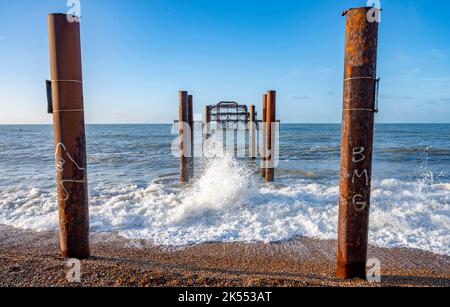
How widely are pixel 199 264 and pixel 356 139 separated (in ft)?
8.55

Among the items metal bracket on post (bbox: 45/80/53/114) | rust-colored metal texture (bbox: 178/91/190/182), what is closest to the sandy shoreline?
metal bracket on post (bbox: 45/80/53/114)

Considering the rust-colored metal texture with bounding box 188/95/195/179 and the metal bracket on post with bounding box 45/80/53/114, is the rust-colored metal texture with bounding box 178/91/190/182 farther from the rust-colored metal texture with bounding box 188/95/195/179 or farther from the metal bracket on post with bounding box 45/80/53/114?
the metal bracket on post with bounding box 45/80/53/114

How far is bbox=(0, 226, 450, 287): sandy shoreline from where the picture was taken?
2.94m

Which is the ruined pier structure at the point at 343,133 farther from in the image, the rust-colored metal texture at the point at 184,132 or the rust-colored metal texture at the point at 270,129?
the rust-colored metal texture at the point at 270,129

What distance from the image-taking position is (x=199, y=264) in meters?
4.09

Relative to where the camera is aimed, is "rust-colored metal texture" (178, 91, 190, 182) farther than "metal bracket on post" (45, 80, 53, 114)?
Yes

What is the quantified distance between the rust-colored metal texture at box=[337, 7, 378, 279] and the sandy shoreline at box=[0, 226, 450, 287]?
0.36 metres

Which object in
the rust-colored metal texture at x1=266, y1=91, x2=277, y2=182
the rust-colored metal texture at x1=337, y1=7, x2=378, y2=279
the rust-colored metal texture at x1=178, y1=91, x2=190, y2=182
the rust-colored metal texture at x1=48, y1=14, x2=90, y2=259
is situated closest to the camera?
the rust-colored metal texture at x1=337, y1=7, x2=378, y2=279

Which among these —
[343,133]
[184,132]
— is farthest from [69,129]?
[184,132]

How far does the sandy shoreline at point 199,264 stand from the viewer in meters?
2.94

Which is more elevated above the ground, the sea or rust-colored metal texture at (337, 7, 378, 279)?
rust-colored metal texture at (337, 7, 378, 279)

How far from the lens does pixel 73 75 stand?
10.9ft
